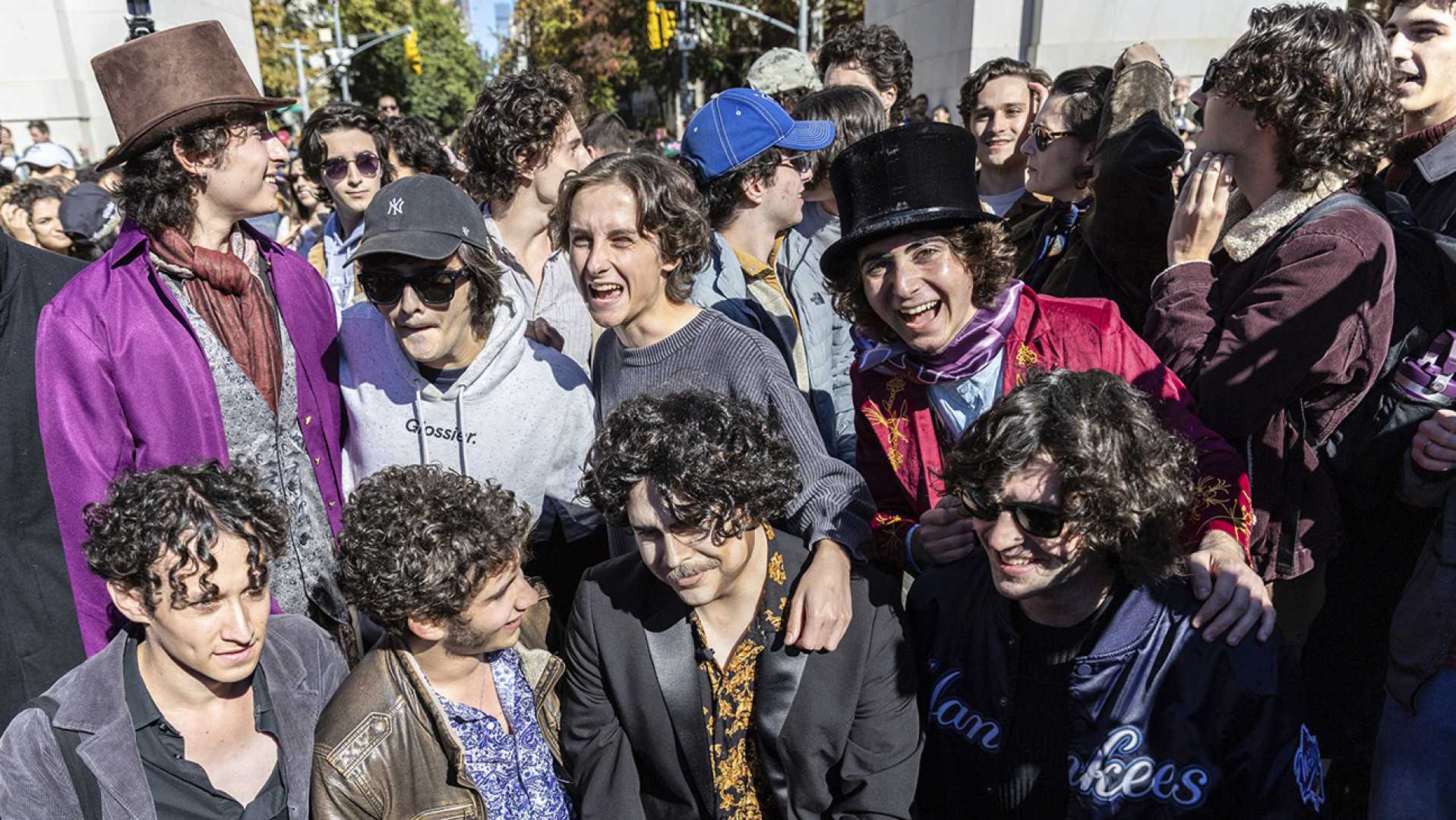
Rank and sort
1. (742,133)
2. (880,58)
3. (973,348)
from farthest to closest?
(880,58) → (742,133) → (973,348)

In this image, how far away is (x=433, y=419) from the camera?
2867mm

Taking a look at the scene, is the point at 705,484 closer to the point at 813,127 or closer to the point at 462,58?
the point at 813,127

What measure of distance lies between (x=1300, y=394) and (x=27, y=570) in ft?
11.4

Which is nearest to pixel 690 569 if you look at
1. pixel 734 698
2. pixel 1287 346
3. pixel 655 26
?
pixel 734 698

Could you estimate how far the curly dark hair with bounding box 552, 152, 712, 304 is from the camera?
2.82 m

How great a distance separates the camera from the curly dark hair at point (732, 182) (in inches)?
148

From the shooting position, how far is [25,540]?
112 inches

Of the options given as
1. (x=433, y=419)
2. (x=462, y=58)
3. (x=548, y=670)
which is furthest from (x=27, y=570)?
(x=462, y=58)

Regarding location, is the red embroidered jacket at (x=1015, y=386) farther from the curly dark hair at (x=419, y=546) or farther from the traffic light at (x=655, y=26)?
the traffic light at (x=655, y=26)

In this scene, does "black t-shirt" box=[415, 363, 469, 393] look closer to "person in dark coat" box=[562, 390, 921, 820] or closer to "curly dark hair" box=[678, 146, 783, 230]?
"person in dark coat" box=[562, 390, 921, 820]

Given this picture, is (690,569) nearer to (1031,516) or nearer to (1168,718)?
(1031,516)

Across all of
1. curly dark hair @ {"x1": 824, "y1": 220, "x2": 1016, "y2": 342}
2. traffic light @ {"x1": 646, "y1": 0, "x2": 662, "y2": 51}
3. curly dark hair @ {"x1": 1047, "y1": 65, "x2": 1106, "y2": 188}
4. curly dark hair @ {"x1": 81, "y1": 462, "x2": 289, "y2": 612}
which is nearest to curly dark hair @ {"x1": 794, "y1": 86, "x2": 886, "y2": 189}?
curly dark hair @ {"x1": 1047, "y1": 65, "x2": 1106, "y2": 188}

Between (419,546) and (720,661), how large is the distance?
763 mm

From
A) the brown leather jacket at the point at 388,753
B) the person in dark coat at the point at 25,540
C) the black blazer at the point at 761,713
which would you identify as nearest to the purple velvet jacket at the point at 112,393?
the person in dark coat at the point at 25,540
